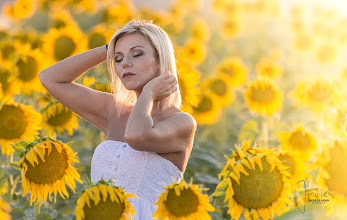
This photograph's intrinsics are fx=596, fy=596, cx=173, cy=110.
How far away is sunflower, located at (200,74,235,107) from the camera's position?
5.19m

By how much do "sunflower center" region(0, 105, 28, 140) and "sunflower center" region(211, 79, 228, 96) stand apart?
2254mm

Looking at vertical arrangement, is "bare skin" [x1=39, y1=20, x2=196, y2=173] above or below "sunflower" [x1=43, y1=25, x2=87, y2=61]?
below

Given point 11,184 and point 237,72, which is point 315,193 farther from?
point 237,72

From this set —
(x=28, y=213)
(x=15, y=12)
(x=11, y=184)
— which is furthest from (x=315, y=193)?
(x=15, y=12)

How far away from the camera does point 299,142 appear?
354cm

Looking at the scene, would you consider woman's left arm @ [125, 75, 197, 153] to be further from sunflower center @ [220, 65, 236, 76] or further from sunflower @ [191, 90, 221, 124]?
sunflower center @ [220, 65, 236, 76]

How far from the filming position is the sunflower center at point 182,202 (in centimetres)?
235

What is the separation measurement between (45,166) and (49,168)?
0.02 meters

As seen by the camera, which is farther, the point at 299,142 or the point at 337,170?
the point at 299,142

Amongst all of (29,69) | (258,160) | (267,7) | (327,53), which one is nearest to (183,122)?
(258,160)

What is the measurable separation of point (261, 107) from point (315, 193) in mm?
2025

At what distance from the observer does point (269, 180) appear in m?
2.52

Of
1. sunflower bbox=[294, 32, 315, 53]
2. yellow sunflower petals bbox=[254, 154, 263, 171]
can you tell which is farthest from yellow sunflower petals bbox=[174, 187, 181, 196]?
sunflower bbox=[294, 32, 315, 53]

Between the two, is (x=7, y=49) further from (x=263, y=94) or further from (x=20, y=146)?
(x=20, y=146)
